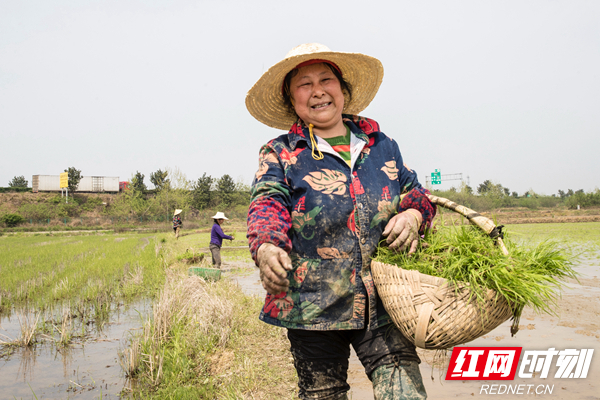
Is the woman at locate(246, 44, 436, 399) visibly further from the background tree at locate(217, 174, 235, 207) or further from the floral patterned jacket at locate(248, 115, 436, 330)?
the background tree at locate(217, 174, 235, 207)

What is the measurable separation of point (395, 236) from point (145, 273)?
8.29m

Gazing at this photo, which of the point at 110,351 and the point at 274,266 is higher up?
the point at 274,266

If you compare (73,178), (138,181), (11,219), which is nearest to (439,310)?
(11,219)

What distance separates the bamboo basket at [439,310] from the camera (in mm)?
1271

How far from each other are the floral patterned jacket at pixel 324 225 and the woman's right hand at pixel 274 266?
0.21 ft

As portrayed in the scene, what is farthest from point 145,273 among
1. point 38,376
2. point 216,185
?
point 216,185

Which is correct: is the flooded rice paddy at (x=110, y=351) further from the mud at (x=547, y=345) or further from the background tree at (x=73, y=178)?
the background tree at (x=73, y=178)

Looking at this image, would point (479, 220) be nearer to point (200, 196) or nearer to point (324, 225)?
point (324, 225)

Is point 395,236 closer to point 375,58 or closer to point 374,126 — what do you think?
point 374,126

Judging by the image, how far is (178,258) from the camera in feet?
33.6

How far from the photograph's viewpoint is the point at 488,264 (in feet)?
4.42

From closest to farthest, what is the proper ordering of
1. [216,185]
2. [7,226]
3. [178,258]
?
[178,258]
[7,226]
[216,185]

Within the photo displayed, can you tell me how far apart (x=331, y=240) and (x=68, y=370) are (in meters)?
3.64

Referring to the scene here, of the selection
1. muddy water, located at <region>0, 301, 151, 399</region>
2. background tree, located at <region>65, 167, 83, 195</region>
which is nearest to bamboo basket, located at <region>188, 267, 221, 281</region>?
muddy water, located at <region>0, 301, 151, 399</region>
